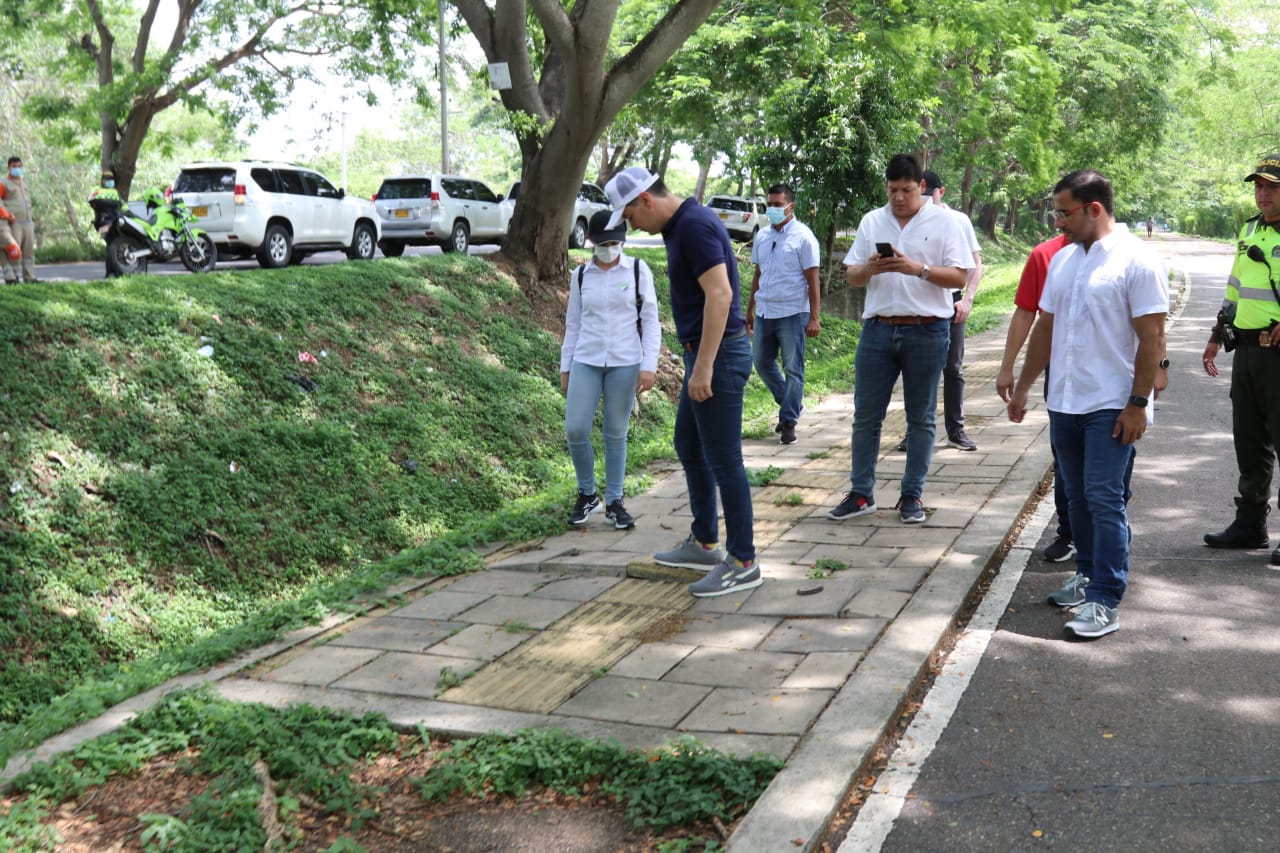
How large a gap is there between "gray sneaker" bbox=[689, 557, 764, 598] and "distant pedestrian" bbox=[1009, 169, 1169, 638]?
144cm

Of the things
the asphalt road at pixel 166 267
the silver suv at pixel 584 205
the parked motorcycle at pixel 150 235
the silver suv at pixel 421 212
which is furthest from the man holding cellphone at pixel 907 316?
the silver suv at pixel 584 205

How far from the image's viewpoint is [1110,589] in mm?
4961

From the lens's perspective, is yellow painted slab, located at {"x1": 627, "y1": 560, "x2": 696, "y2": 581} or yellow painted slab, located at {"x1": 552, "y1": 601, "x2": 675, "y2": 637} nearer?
yellow painted slab, located at {"x1": 552, "y1": 601, "x2": 675, "y2": 637}

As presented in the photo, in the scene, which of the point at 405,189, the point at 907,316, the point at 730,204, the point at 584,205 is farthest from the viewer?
the point at 730,204

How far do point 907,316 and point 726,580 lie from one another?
201 centimetres

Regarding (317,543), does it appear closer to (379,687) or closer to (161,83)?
(379,687)

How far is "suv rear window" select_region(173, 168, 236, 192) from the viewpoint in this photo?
52.8 feet

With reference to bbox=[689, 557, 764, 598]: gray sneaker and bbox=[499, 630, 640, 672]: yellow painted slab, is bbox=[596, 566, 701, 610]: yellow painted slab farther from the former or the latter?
bbox=[499, 630, 640, 672]: yellow painted slab

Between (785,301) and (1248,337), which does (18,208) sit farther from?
(1248,337)

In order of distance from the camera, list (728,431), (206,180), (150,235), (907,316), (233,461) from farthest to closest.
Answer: (206,180)
(150,235)
(233,461)
(907,316)
(728,431)

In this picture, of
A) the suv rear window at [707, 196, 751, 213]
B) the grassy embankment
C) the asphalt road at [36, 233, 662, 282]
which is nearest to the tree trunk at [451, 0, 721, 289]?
the grassy embankment

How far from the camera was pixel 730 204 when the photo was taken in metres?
37.5

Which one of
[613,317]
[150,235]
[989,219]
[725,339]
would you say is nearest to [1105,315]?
[725,339]

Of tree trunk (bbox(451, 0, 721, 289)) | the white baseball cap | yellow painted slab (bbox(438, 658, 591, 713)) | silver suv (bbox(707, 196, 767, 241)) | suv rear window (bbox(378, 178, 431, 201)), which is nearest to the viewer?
yellow painted slab (bbox(438, 658, 591, 713))
